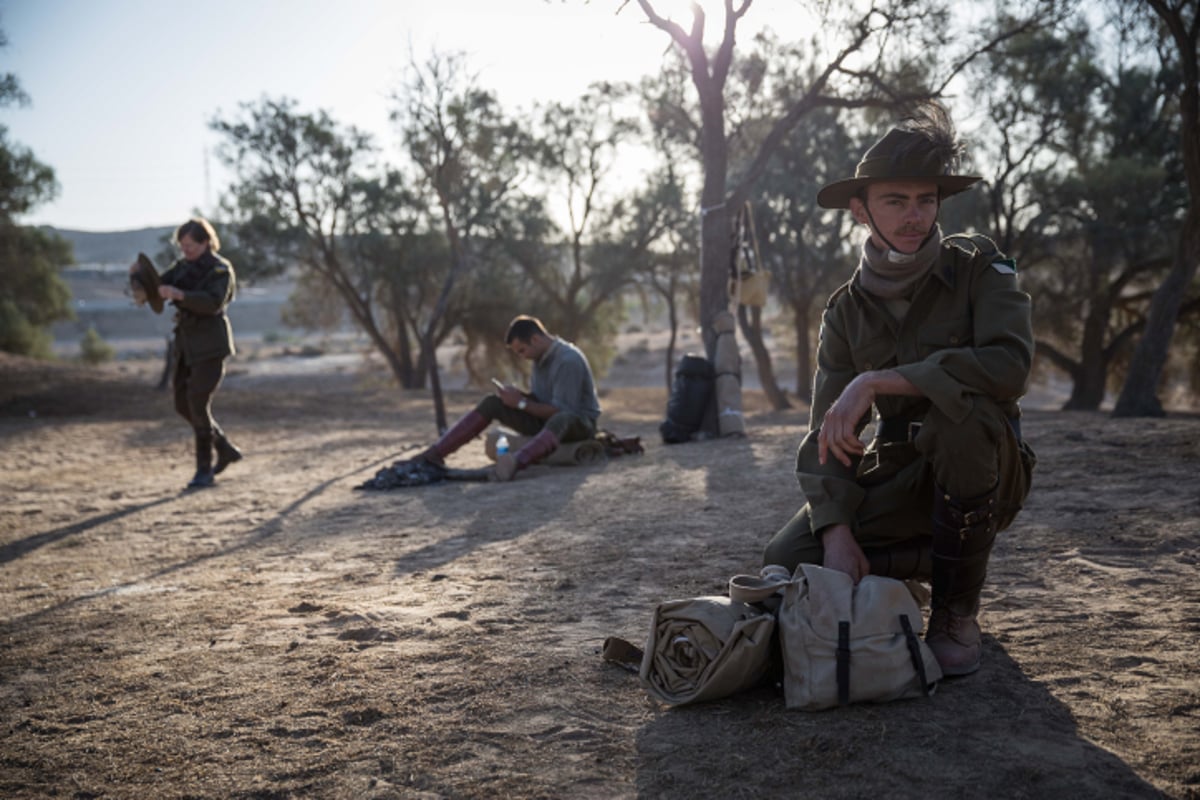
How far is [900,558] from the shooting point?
304 centimetres

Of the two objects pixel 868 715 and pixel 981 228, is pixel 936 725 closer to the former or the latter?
pixel 868 715

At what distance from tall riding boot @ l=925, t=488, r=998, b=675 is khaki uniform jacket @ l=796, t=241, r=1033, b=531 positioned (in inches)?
10.1

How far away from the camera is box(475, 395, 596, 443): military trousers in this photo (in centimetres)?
821

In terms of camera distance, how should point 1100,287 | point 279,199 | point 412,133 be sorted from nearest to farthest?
point 412,133
point 1100,287
point 279,199

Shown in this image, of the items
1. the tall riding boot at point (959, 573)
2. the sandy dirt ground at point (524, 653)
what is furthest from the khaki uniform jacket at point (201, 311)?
the tall riding boot at point (959, 573)

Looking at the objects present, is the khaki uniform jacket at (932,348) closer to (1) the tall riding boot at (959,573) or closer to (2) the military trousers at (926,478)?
(2) the military trousers at (926,478)

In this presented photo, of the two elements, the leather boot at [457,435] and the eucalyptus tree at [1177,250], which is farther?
the eucalyptus tree at [1177,250]

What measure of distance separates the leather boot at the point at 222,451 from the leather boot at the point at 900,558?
6855mm

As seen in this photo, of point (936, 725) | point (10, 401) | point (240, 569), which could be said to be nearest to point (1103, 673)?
point (936, 725)

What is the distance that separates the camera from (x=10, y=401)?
1627 cm

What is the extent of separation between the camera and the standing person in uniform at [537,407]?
26.3ft

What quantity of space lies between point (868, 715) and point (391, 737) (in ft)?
4.20

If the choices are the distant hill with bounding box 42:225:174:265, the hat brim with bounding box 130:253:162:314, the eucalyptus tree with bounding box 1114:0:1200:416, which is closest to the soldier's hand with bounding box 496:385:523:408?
the hat brim with bounding box 130:253:162:314

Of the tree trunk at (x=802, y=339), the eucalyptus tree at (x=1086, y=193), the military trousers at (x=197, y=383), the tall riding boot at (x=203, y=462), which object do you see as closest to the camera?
the military trousers at (x=197, y=383)
